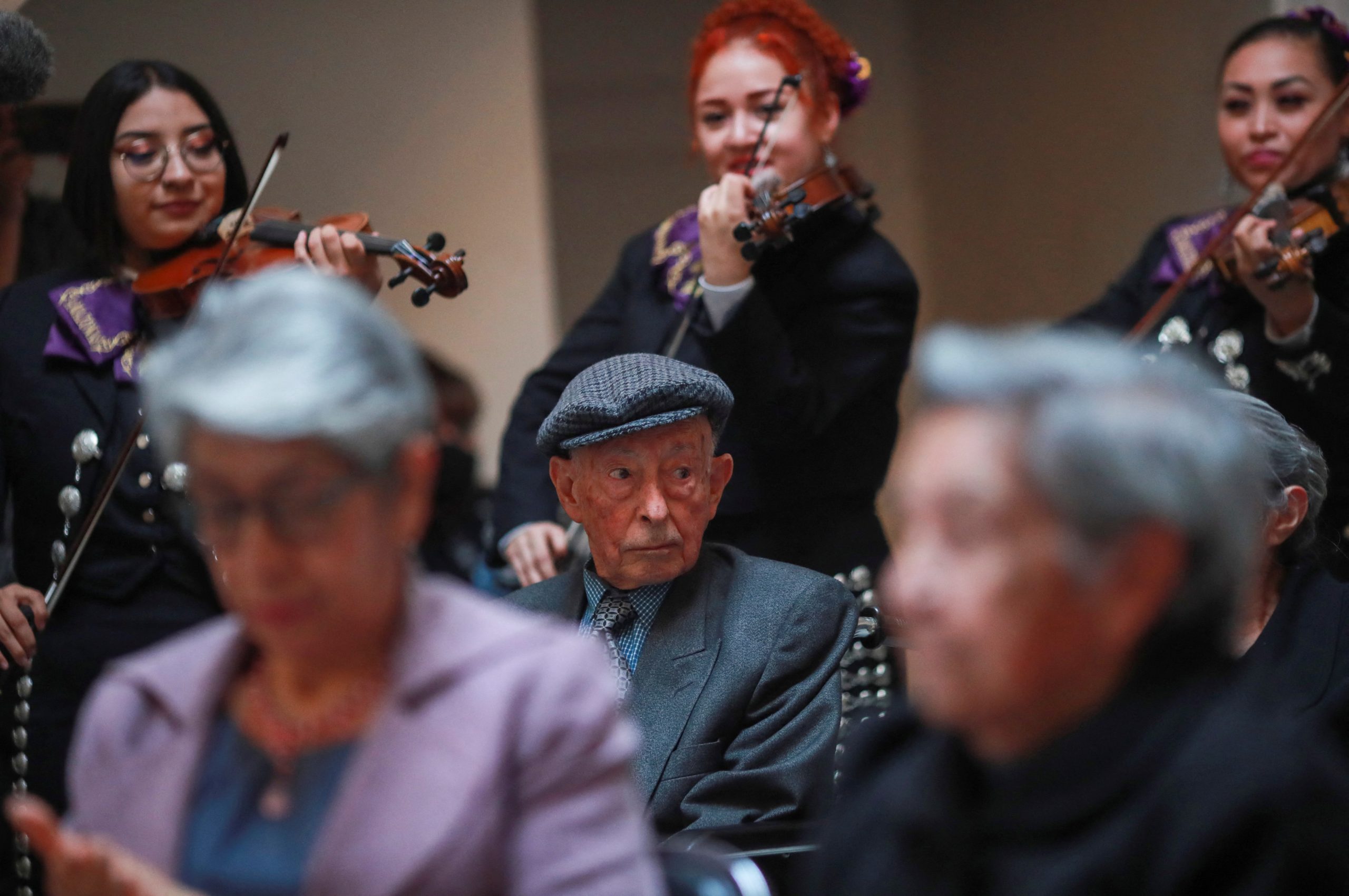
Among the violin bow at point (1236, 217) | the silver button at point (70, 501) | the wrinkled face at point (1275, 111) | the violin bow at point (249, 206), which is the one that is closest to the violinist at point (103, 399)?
the silver button at point (70, 501)

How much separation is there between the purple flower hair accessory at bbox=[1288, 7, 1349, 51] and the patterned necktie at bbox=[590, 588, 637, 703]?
1.93 meters

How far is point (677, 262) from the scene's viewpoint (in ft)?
10.2

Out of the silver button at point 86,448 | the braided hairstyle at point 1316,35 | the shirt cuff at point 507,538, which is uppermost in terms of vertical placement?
the braided hairstyle at point 1316,35

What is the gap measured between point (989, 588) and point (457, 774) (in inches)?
16.2

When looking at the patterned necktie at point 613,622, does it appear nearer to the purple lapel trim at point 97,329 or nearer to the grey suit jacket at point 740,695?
the grey suit jacket at point 740,695

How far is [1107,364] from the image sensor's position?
1218mm

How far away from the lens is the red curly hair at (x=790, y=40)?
3080 millimetres

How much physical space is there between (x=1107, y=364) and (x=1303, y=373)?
1.86 m

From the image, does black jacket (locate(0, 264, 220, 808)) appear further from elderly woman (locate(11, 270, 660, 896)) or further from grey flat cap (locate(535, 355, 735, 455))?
elderly woman (locate(11, 270, 660, 896))

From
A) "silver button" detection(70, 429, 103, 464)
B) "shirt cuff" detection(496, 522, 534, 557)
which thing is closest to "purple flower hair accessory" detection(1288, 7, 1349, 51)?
"shirt cuff" detection(496, 522, 534, 557)

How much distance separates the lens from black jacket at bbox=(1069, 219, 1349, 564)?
9.48 ft

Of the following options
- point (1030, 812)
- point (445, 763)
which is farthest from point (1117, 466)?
point (445, 763)

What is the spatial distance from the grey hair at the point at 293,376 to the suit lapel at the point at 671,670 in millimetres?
990

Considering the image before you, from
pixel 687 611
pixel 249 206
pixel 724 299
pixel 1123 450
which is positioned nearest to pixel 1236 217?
pixel 724 299
